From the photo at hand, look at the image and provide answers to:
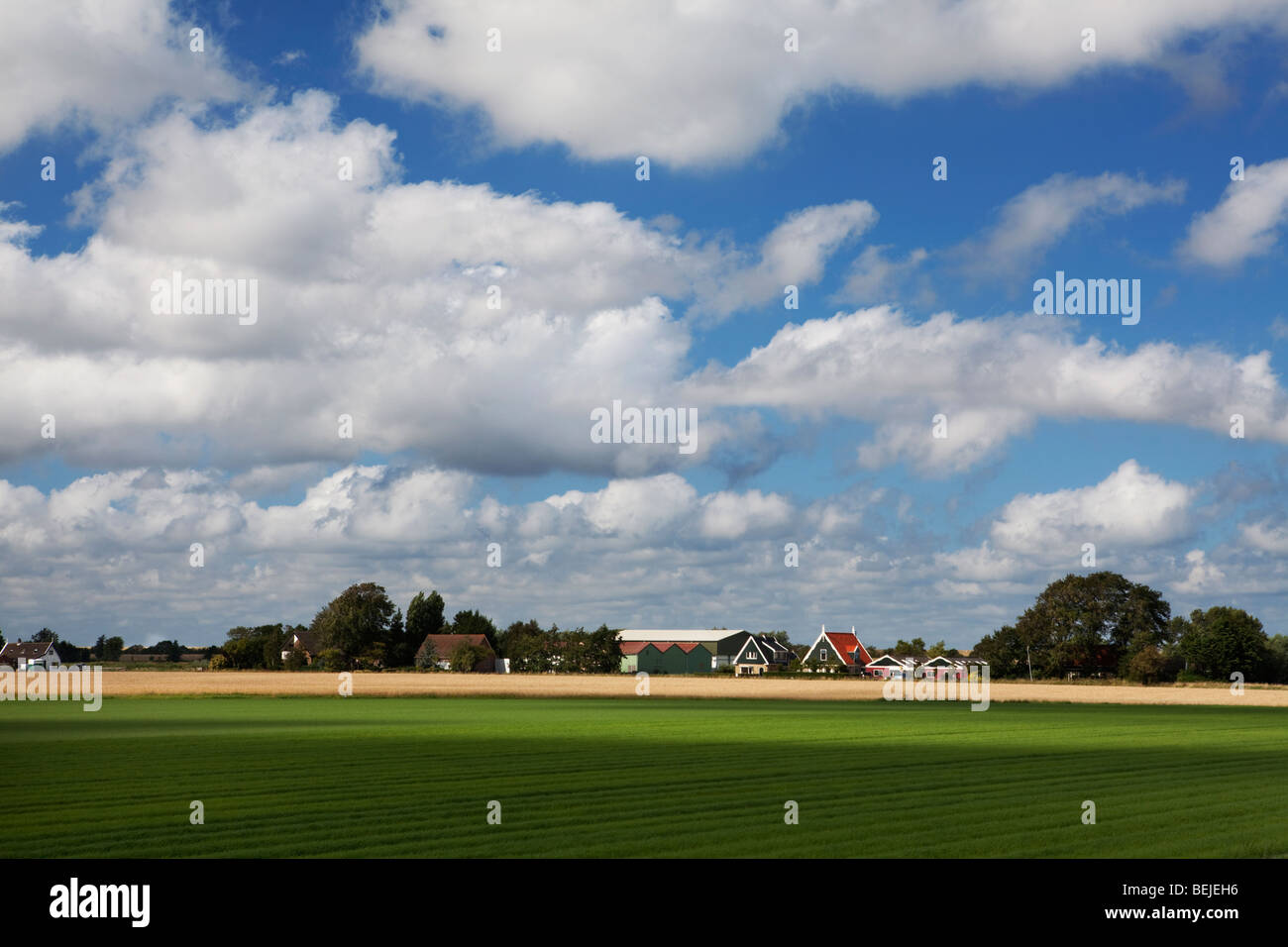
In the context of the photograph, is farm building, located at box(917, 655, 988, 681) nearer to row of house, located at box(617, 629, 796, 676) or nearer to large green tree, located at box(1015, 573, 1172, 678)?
large green tree, located at box(1015, 573, 1172, 678)

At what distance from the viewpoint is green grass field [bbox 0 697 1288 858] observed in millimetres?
17938

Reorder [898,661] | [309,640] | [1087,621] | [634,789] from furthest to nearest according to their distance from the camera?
[309,640] < [898,661] < [1087,621] < [634,789]

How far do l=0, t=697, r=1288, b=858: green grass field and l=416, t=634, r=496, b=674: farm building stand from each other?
350 ft

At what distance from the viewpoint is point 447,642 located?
16475 centimetres

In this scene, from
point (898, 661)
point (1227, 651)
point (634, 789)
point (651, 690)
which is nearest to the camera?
point (634, 789)

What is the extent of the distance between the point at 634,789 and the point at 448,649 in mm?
141907

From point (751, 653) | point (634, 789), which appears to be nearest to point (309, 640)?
point (751, 653)

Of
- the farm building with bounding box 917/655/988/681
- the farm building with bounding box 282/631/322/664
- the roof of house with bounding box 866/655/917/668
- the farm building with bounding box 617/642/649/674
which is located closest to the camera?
the farm building with bounding box 917/655/988/681

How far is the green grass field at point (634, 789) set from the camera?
1794cm

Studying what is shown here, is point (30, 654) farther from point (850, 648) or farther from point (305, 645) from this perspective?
point (850, 648)

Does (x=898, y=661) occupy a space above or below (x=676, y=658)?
above

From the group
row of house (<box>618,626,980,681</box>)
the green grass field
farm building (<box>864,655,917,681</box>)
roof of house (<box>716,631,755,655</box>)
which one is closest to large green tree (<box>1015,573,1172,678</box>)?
farm building (<box>864,655,917,681</box>)

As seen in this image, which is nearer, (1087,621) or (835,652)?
(1087,621)

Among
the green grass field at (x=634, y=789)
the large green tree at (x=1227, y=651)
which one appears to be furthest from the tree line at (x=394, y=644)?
the green grass field at (x=634, y=789)
